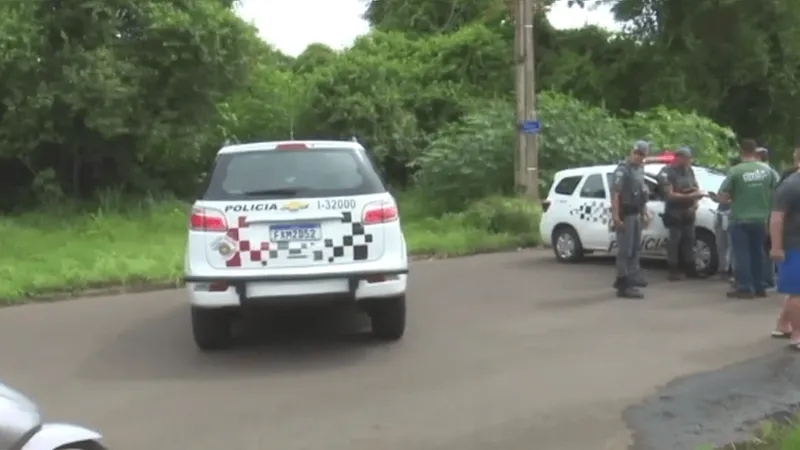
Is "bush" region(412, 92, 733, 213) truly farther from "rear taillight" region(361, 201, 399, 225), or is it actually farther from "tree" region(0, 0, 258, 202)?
"rear taillight" region(361, 201, 399, 225)

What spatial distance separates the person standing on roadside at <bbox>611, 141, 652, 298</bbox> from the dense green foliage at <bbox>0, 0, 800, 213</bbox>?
10911mm

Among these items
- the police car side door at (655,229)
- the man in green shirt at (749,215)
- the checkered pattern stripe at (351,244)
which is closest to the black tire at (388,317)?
the checkered pattern stripe at (351,244)

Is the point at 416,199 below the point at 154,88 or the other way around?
below

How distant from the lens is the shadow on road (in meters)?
9.47

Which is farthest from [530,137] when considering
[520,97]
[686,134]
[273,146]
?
[273,146]

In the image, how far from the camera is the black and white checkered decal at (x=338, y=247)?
9.20 m

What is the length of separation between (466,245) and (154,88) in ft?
30.2

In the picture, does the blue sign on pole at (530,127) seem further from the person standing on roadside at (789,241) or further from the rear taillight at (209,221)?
the rear taillight at (209,221)

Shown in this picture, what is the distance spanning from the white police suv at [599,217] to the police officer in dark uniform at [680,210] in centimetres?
25

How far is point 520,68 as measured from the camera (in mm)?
21547

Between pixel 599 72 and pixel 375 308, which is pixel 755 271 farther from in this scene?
pixel 599 72

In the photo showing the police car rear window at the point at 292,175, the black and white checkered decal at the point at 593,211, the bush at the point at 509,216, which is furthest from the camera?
the bush at the point at 509,216

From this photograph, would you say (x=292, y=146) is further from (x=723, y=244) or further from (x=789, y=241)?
(x=723, y=244)

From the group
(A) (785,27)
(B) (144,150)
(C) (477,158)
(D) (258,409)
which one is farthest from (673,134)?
(D) (258,409)
